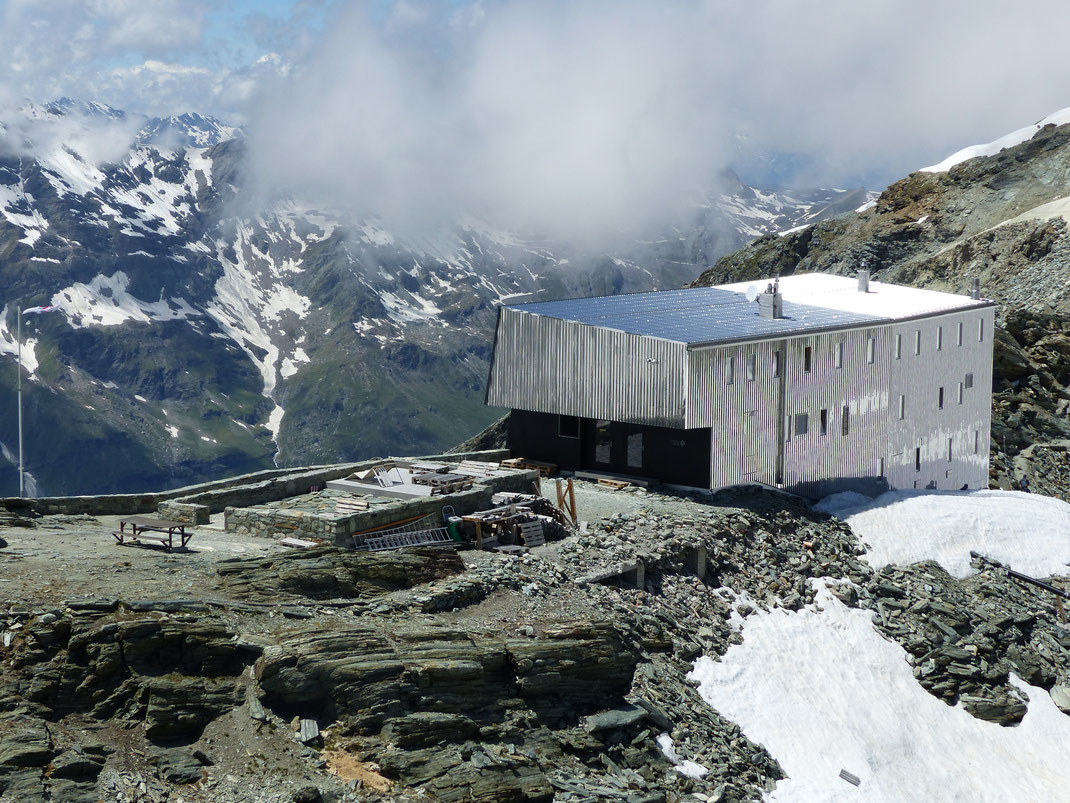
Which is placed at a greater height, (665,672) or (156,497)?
(156,497)

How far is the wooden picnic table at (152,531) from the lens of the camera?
27.1 m

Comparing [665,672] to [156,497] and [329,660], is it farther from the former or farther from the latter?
[156,497]

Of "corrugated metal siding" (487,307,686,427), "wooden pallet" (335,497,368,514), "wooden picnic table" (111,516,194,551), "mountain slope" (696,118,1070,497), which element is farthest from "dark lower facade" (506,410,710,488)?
"mountain slope" (696,118,1070,497)

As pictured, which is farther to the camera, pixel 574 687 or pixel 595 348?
pixel 595 348

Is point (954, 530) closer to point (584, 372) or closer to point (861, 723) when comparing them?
point (861, 723)

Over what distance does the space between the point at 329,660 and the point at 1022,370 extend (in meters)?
50.6

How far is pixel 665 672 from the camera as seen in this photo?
26859 mm

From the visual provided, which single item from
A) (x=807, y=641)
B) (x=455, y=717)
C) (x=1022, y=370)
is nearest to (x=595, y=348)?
(x=807, y=641)

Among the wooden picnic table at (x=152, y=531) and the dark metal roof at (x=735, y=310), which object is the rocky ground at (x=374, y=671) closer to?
the wooden picnic table at (x=152, y=531)

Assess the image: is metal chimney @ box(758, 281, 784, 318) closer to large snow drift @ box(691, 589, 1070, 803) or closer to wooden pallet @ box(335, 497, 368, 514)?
large snow drift @ box(691, 589, 1070, 803)

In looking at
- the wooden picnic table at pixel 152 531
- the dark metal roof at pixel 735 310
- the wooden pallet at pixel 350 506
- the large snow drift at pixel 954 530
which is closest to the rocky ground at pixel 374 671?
the wooden picnic table at pixel 152 531

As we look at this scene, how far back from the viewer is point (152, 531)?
1157 inches

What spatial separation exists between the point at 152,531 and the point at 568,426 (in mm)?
16349

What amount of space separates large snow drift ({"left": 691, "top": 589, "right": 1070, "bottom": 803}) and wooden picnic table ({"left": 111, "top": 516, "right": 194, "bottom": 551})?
1260cm
